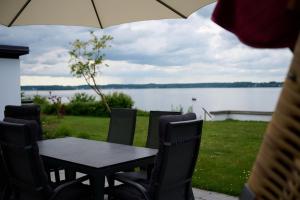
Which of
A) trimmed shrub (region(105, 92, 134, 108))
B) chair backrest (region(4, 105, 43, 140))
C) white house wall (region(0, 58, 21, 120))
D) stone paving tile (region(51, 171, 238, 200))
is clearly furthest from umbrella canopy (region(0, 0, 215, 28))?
trimmed shrub (region(105, 92, 134, 108))

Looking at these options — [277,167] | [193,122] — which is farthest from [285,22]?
[193,122]

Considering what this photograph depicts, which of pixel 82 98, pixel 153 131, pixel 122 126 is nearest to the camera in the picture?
pixel 153 131

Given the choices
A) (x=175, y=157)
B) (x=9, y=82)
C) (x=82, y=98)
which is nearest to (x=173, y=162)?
(x=175, y=157)

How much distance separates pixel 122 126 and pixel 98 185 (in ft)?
6.01

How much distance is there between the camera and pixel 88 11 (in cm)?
444

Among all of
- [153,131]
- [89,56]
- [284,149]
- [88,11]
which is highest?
[88,11]

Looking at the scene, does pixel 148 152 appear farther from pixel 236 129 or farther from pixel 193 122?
pixel 236 129

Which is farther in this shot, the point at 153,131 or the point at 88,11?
the point at 88,11

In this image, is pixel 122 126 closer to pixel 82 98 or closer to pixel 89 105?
pixel 89 105

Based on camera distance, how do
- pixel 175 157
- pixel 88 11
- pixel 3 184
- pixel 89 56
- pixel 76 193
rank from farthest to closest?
pixel 89 56 → pixel 88 11 → pixel 3 184 → pixel 76 193 → pixel 175 157

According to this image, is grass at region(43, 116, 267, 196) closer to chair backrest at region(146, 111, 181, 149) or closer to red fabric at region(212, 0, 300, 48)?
chair backrest at region(146, 111, 181, 149)

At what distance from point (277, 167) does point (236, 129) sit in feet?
34.6

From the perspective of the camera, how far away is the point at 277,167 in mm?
520

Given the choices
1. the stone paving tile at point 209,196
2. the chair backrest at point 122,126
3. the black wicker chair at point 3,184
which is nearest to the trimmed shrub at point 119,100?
the chair backrest at point 122,126
